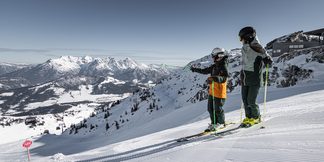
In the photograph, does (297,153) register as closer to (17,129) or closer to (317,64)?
(317,64)

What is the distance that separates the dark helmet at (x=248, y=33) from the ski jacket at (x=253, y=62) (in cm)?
12

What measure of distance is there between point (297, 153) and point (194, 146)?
2055 millimetres

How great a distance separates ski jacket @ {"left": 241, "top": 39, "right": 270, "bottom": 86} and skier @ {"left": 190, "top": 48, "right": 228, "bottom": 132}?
0.51 metres

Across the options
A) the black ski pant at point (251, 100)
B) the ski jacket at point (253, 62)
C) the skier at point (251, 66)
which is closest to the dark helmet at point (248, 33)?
the skier at point (251, 66)

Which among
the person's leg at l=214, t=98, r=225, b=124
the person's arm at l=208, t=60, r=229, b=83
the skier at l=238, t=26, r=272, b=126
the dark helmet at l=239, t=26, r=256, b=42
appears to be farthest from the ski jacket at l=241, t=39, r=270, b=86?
the person's leg at l=214, t=98, r=225, b=124

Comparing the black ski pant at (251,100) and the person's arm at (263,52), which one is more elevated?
the person's arm at (263,52)

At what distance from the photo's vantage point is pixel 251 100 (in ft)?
20.5

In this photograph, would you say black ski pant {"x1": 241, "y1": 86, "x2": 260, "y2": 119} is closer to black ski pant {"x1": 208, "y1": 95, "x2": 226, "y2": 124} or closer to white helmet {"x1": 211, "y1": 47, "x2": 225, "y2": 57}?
black ski pant {"x1": 208, "y1": 95, "x2": 226, "y2": 124}

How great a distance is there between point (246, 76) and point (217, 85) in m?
0.78

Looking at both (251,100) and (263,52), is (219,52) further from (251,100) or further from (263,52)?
(251,100)

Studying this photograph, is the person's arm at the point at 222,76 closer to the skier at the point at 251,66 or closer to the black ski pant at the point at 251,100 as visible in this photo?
the skier at the point at 251,66

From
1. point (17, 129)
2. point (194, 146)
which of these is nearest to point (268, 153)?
point (194, 146)

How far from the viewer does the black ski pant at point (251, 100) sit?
6238 mm

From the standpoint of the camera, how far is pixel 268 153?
12.5ft
